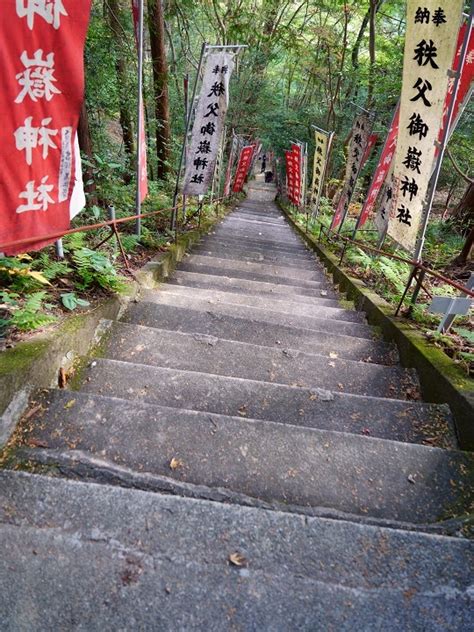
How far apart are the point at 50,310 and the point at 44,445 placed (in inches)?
50.0

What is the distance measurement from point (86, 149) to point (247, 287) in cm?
363

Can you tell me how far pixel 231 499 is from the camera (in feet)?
6.24

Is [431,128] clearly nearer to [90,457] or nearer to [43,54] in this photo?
[43,54]

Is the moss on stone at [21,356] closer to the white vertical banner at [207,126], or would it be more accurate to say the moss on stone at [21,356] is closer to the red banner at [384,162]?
the white vertical banner at [207,126]

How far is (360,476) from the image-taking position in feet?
7.04

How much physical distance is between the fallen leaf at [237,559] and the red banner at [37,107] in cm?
220

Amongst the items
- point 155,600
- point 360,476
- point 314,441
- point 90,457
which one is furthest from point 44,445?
point 360,476

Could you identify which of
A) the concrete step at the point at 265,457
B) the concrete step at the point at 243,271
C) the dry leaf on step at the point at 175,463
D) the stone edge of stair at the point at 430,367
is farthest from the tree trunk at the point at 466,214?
the dry leaf on step at the point at 175,463

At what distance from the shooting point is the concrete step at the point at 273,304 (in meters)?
4.91

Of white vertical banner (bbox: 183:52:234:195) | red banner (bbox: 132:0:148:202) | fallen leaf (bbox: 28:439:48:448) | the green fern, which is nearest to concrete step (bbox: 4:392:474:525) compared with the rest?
fallen leaf (bbox: 28:439:48:448)

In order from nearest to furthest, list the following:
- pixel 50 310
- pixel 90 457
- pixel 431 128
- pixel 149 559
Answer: pixel 149 559 → pixel 90 457 → pixel 50 310 → pixel 431 128

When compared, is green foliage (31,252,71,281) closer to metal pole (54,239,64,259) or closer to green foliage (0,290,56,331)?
metal pole (54,239,64,259)

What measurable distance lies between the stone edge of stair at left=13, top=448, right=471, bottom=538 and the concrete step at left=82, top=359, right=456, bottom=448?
0.71 metres

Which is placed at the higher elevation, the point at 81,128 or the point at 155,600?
the point at 81,128
